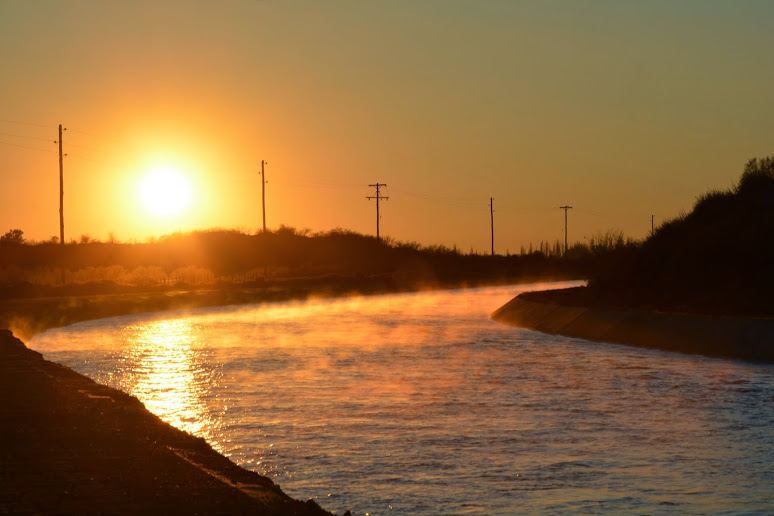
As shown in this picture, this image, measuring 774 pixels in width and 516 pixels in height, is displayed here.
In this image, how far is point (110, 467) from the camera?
12.0 metres

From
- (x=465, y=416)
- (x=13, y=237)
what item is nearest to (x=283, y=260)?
(x=13, y=237)

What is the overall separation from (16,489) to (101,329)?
115 feet

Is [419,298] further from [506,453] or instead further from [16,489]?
[16,489]

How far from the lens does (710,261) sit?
146 feet

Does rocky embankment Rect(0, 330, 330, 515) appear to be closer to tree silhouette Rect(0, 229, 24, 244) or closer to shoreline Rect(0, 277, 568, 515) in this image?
shoreline Rect(0, 277, 568, 515)

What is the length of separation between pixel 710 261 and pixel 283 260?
3401 inches

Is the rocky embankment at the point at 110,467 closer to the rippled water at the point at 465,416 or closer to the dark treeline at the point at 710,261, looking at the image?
the rippled water at the point at 465,416

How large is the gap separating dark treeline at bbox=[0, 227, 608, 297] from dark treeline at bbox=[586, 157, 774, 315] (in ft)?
107

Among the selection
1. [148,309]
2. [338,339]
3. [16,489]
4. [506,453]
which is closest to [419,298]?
[148,309]

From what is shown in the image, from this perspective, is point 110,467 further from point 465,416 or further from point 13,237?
point 13,237

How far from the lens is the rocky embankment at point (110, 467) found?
10.1m

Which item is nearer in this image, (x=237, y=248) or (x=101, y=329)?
(x=101, y=329)

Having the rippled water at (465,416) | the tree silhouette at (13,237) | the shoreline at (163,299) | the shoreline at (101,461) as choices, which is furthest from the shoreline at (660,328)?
the tree silhouette at (13,237)

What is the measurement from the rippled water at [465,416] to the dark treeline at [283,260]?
175 feet
